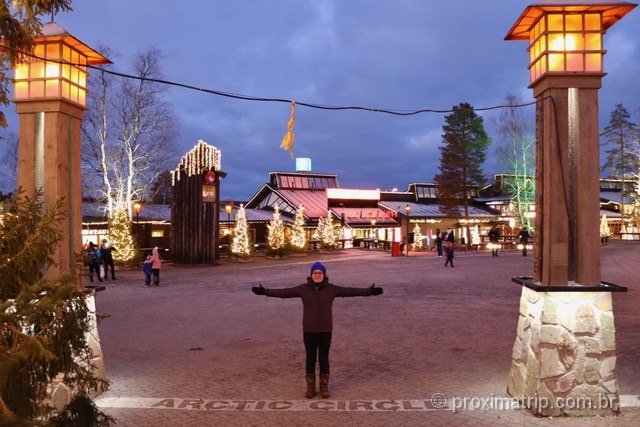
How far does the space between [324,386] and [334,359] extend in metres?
1.68

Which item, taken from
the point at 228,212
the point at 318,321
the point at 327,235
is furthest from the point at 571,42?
the point at 327,235

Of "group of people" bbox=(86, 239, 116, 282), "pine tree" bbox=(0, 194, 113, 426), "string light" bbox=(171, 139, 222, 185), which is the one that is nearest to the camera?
"pine tree" bbox=(0, 194, 113, 426)

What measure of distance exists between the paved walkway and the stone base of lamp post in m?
0.19

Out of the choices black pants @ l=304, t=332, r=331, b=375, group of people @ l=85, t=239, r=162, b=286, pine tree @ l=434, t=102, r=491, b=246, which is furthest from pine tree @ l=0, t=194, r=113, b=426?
pine tree @ l=434, t=102, r=491, b=246

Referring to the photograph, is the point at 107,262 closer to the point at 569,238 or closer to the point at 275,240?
the point at 275,240

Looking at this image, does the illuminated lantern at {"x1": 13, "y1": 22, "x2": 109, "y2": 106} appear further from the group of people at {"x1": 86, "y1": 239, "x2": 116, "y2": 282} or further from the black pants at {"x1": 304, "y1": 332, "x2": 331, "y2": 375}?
the group of people at {"x1": 86, "y1": 239, "x2": 116, "y2": 282}

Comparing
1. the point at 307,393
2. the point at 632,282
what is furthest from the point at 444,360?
the point at 632,282

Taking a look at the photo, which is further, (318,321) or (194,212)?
(194,212)

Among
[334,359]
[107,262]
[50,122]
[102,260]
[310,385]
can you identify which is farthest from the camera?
[107,262]

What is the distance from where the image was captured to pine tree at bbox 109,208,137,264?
22.5 metres

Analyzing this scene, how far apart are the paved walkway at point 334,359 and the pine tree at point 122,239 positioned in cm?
781

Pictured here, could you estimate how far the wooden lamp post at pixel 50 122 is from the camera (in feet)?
18.0

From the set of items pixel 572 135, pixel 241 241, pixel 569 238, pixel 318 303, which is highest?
pixel 572 135

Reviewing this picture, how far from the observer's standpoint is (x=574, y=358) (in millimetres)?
5188
